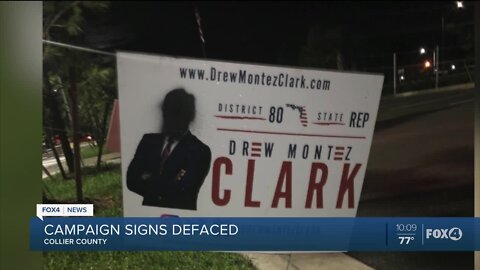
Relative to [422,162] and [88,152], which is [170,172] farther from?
[422,162]

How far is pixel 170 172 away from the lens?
7.98 feet

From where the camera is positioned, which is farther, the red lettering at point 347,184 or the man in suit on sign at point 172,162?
the red lettering at point 347,184

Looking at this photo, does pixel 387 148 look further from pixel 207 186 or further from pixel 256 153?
pixel 207 186

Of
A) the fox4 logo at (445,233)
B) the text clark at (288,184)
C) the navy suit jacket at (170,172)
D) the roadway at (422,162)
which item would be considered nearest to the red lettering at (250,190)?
the text clark at (288,184)

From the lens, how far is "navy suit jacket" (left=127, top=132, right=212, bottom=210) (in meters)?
2.40

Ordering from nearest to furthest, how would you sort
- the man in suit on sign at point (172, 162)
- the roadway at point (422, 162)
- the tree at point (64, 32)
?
the tree at point (64, 32) < the man in suit on sign at point (172, 162) < the roadway at point (422, 162)

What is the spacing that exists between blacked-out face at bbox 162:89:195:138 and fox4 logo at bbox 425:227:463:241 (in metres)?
1.29

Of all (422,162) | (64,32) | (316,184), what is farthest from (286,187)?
(64,32)

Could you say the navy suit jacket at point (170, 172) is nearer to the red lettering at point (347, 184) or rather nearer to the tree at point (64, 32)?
the tree at point (64, 32)

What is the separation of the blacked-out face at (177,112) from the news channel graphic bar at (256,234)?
0.43 metres

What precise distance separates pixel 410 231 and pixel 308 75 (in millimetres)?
919

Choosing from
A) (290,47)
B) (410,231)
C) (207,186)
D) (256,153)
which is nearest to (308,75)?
(290,47)

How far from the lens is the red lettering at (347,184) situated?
2527 mm

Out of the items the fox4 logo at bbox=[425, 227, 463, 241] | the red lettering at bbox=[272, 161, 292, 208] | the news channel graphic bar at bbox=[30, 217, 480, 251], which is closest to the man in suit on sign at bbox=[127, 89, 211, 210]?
the news channel graphic bar at bbox=[30, 217, 480, 251]
